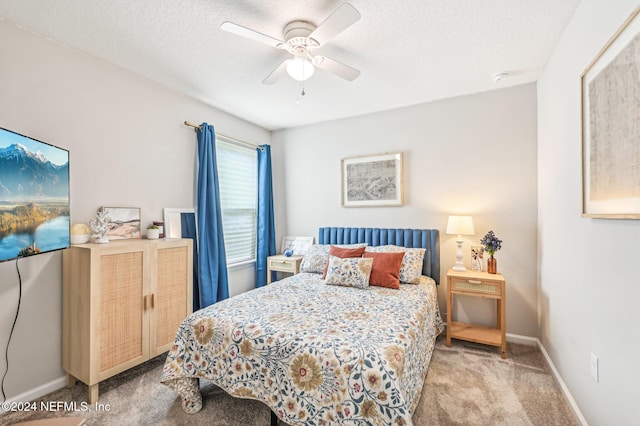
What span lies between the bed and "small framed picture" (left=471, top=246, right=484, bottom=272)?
33.5 inches

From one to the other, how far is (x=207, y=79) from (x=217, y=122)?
2.73 feet

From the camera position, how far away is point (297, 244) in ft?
13.9

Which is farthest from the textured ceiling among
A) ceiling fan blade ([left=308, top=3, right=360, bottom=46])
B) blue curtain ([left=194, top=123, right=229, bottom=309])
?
blue curtain ([left=194, top=123, right=229, bottom=309])

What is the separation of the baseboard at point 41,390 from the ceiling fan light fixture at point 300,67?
9.70ft

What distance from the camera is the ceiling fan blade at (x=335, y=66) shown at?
2.10 metres

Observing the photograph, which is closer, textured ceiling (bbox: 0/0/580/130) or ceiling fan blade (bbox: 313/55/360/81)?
textured ceiling (bbox: 0/0/580/130)

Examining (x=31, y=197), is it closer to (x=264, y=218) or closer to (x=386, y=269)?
(x=264, y=218)

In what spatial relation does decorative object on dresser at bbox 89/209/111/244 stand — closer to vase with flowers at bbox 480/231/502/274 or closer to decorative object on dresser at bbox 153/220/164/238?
decorative object on dresser at bbox 153/220/164/238

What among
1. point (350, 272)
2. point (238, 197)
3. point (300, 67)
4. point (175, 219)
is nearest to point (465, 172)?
point (350, 272)

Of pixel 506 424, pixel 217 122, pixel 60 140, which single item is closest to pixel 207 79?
pixel 217 122

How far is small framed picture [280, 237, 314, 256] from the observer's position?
415cm

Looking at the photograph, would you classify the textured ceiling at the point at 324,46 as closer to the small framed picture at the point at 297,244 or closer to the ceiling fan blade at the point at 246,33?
the ceiling fan blade at the point at 246,33

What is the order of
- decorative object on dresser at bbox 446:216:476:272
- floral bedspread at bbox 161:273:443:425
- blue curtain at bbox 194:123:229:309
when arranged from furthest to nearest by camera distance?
1. blue curtain at bbox 194:123:229:309
2. decorative object on dresser at bbox 446:216:476:272
3. floral bedspread at bbox 161:273:443:425

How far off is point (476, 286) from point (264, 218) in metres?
2.79
